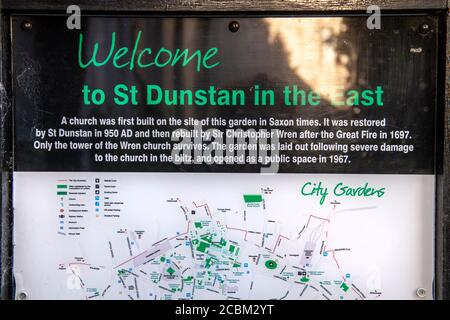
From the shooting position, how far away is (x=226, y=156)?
235 centimetres

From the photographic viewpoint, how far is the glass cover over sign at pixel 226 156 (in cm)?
233

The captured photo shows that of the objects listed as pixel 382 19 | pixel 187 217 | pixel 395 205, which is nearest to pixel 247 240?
pixel 187 217

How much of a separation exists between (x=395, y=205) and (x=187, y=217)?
4.04 ft

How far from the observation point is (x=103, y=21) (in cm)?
237

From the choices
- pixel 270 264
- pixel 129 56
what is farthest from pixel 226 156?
pixel 129 56

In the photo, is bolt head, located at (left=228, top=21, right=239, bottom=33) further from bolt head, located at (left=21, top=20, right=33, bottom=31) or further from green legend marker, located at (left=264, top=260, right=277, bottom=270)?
green legend marker, located at (left=264, top=260, right=277, bottom=270)

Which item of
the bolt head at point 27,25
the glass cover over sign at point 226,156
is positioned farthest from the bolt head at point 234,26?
the bolt head at point 27,25

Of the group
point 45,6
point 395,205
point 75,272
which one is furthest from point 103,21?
point 395,205

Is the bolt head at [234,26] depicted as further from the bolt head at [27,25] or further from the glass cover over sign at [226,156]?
the bolt head at [27,25]

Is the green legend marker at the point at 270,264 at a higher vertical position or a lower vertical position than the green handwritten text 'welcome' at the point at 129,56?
lower

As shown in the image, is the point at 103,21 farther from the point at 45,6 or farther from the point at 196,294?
the point at 196,294

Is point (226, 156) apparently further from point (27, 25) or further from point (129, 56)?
point (27, 25)

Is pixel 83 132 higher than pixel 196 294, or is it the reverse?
pixel 83 132
